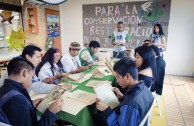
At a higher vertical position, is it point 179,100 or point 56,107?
point 56,107

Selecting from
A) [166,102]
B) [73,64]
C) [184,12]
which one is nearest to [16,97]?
[73,64]

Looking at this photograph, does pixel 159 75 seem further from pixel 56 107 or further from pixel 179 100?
pixel 56 107

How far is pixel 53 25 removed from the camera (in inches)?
193

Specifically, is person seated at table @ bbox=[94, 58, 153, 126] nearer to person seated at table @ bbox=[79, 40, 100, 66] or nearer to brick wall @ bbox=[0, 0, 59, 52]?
person seated at table @ bbox=[79, 40, 100, 66]

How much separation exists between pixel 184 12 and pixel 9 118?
15.0 ft

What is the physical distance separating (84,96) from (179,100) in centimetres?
240

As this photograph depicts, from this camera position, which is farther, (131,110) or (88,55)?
(88,55)

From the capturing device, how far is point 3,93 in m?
1.01

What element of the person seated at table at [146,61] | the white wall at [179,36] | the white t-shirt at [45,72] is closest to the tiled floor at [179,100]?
the white wall at [179,36]

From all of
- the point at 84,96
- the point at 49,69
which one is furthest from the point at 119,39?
the point at 84,96

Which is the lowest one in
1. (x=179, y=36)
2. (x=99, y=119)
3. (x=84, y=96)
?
(x=99, y=119)

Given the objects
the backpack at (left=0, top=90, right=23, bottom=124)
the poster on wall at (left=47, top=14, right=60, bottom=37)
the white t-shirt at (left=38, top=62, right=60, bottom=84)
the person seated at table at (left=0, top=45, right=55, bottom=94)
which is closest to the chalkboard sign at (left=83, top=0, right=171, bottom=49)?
the poster on wall at (left=47, top=14, right=60, bottom=37)

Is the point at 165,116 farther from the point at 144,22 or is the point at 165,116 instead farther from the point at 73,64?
the point at 144,22

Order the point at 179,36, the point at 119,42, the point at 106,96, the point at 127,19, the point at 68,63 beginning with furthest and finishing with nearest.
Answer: the point at 127,19 → the point at 179,36 → the point at 119,42 → the point at 68,63 → the point at 106,96
